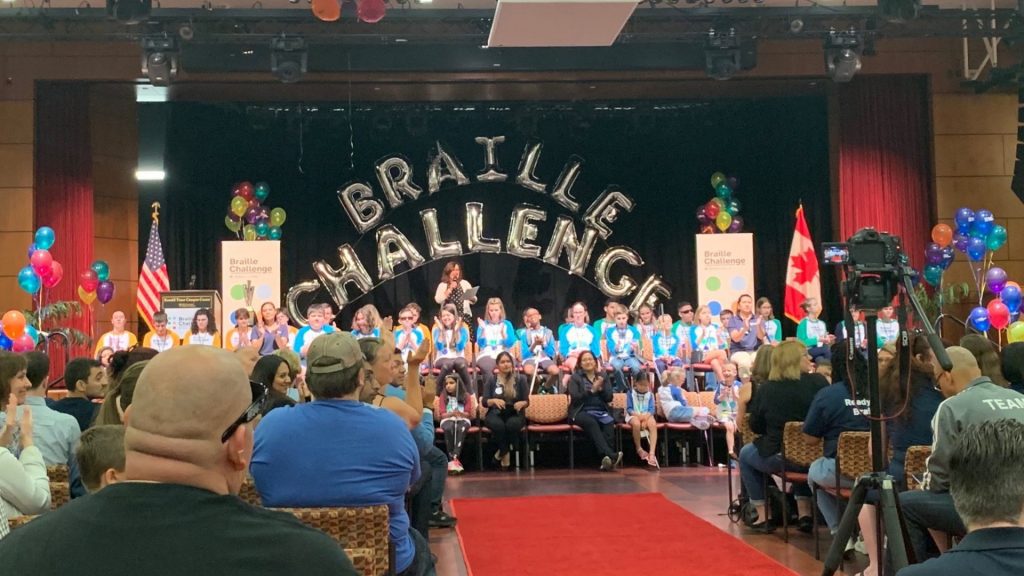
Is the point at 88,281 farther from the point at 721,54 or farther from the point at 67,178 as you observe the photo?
the point at 721,54

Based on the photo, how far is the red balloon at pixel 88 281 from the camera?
1207 centimetres

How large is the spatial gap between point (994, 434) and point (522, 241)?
12.7 meters

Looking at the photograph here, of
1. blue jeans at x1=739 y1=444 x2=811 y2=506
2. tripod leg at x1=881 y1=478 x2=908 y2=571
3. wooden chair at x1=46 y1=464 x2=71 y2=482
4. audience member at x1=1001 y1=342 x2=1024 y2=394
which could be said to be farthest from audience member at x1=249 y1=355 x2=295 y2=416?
audience member at x1=1001 y1=342 x2=1024 y2=394

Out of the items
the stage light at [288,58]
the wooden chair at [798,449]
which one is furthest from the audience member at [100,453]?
the stage light at [288,58]

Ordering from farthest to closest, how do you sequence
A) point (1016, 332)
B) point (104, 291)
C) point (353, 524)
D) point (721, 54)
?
1. point (104, 291)
2. point (721, 54)
3. point (1016, 332)
4. point (353, 524)

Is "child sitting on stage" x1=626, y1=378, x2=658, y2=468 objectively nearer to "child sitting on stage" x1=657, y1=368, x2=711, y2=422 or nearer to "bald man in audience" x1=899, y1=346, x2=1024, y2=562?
"child sitting on stage" x1=657, y1=368, x2=711, y2=422

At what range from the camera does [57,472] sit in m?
3.91

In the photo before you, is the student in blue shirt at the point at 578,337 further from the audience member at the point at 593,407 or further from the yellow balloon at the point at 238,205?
the yellow balloon at the point at 238,205

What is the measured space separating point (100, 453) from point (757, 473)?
4.76m

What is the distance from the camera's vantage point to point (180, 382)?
146 cm

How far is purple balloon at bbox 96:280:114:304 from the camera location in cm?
1248

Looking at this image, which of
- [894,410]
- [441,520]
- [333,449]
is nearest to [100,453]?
[333,449]

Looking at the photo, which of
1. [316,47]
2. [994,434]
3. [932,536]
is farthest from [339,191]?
[994,434]

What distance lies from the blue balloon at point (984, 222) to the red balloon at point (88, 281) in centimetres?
951
